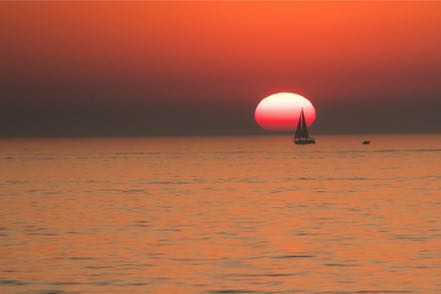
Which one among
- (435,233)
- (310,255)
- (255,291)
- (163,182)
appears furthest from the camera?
(163,182)

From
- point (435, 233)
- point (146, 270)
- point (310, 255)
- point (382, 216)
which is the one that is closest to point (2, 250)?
point (146, 270)

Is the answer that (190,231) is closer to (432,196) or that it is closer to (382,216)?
(382,216)

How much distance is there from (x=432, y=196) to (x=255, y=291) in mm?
46216

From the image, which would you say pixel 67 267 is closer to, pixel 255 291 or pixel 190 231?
pixel 255 291

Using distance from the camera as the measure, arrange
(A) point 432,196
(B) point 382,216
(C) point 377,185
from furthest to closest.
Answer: (C) point 377,185, (A) point 432,196, (B) point 382,216

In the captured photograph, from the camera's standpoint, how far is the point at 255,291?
26906 mm

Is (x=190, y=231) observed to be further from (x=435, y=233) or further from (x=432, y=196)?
(x=432, y=196)

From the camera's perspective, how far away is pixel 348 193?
74.8 m

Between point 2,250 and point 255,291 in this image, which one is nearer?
point 255,291

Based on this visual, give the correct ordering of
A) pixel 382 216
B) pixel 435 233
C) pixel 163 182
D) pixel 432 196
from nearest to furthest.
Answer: pixel 435 233 < pixel 382 216 < pixel 432 196 < pixel 163 182

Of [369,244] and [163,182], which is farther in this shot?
[163,182]

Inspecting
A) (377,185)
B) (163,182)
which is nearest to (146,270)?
(377,185)

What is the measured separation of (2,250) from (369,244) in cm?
1456

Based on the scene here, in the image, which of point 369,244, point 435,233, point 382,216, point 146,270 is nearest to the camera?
point 146,270
